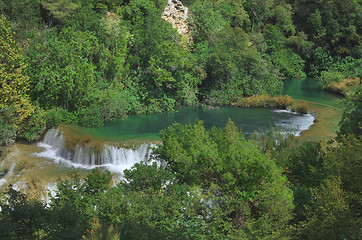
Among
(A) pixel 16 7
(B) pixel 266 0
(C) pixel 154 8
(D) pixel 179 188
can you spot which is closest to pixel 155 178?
(D) pixel 179 188

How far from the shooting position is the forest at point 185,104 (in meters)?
8.82

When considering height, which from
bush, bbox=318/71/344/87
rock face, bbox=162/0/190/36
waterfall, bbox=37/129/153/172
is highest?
rock face, bbox=162/0/190/36

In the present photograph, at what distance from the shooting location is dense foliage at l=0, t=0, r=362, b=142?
20.0 m

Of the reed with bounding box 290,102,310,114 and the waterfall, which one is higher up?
the reed with bounding box 290,102,310,114

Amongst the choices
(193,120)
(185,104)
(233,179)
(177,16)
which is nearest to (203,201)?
(233,179)

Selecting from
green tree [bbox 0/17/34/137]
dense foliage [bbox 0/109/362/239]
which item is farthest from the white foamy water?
green tree [bbox 0/17/34/137]

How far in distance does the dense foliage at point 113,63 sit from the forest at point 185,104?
90 millimetres

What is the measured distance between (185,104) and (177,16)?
8048 millimetres

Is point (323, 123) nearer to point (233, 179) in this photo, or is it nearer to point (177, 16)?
point (233, 179)

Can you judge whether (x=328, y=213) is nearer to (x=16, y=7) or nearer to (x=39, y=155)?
(x=39, y=155)

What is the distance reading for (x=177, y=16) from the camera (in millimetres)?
30375

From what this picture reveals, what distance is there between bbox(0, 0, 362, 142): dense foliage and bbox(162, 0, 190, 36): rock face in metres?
0.59

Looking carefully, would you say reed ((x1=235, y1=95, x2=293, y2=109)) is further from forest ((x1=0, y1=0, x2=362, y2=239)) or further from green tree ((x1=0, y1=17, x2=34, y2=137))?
green tree ((x1=0, y1=17, x2=34, y2=137))

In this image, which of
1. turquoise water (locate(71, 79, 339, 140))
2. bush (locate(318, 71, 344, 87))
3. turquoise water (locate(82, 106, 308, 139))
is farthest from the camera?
bush (locate(318, 71, 344, 87))
